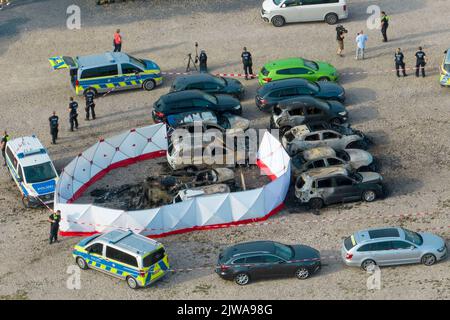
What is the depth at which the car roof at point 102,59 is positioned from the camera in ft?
140

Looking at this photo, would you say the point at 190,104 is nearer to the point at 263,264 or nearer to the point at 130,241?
the point at 130,241

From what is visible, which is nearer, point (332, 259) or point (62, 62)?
point (332, 259)

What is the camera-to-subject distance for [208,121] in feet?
127

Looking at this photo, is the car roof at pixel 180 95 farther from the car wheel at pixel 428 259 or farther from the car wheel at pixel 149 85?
the car wheel at pixel 428 259

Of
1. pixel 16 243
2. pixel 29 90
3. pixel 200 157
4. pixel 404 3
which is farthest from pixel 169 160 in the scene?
pixel 404 3

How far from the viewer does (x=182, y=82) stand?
1636 inches

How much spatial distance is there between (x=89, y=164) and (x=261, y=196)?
23.9 ft

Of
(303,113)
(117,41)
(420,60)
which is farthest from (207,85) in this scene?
(420,60)

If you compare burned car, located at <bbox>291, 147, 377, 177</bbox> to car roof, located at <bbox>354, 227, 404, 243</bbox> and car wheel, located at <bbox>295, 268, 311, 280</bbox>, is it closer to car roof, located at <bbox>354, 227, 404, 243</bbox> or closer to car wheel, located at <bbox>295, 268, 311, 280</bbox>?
car roof, located at <bbox>354, 227, 404, 243</bbox>

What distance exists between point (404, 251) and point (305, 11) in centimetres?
1987

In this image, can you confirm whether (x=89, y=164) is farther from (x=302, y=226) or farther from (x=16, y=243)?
(x=302, y=226)

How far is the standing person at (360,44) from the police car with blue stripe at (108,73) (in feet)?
30.0

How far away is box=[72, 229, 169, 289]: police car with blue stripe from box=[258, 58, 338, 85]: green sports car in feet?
42.6

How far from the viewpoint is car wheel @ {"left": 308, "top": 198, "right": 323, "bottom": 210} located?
114 ft
